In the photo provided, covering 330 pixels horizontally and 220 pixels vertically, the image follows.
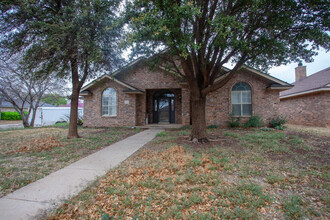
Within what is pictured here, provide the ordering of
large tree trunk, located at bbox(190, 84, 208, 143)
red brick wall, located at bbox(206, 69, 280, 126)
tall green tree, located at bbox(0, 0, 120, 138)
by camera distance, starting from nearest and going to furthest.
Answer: tall green tree, located at bbox(0, 0, 120, 138) < large tree trunk, located at bbox(190, 84, 208, 143) < red brick wall, located at bbox(206, 69, 280, 126)

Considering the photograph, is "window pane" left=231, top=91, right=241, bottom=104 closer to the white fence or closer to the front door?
the front door

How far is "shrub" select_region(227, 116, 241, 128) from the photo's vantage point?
11.6 metres

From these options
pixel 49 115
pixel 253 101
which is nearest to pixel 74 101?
pixel 253 101

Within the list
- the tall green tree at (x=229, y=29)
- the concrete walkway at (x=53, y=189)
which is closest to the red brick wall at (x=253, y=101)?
the tall green tree at (x=229, y=29)

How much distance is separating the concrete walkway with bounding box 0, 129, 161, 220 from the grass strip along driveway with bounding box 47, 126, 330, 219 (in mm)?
299

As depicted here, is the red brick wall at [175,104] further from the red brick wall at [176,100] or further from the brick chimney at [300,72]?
the brick chimney at [300,72]

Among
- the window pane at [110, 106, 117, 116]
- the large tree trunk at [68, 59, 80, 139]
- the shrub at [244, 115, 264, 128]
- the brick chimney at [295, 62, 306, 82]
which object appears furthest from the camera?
the brick chimney at [295, 62, 306, 82]

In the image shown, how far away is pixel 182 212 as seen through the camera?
255 centimetres

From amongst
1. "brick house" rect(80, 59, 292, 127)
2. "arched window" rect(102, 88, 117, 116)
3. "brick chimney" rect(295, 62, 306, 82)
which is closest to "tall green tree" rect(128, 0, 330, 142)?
"brick house" rect(80, 59, 292, 127)

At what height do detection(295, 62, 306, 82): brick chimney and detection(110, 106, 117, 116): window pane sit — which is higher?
detection(295, 62, 306, 82): brick chimney

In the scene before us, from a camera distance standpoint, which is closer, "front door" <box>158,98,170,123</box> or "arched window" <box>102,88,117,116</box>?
"arched window" <box>102,88,117,116</box>

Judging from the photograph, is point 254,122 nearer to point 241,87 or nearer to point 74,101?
point 241,87

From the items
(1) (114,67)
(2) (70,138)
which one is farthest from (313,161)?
(2) (70,138)

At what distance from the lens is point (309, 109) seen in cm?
1348
